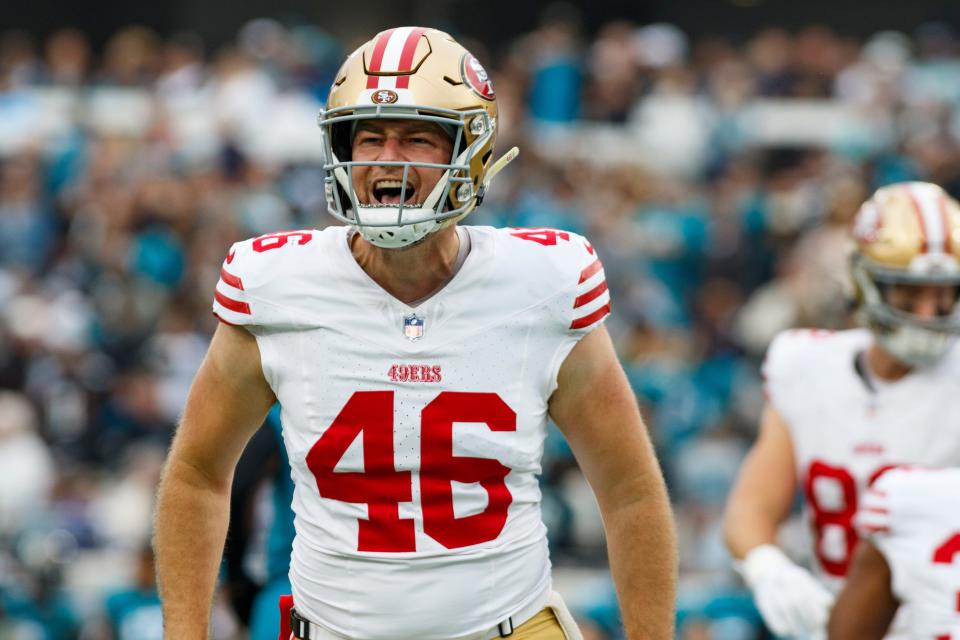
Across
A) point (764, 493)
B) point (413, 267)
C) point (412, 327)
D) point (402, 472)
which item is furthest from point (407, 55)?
point (764, 493)

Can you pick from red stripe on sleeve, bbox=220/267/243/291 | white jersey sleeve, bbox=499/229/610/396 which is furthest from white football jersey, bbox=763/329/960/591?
red stripe on sleeve, bbox=220/267/243/291

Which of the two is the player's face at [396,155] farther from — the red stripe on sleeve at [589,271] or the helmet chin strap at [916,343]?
the helmet chin strap at [916,343]

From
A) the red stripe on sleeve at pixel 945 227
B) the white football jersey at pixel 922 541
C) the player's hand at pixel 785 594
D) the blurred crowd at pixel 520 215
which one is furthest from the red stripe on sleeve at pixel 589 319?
the blurred crowd at pixel 520 215

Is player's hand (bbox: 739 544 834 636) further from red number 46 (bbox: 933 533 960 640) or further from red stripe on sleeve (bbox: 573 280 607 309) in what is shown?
red stripe on sleeve (bbox: 573 280 607 309)

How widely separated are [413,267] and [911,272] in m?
1.69

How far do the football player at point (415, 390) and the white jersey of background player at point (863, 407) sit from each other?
1.24m

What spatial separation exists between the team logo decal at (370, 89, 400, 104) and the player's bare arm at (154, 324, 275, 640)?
0.49m

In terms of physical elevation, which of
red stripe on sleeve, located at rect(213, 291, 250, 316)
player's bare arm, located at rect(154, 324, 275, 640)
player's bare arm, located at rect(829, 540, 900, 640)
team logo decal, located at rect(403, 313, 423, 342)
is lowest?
player's bare arm, located at rect(829, 540, 900, 640)

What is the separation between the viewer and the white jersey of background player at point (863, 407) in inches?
161

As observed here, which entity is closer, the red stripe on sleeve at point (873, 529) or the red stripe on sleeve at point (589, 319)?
the red stripe on sleeve at point (589, 319)

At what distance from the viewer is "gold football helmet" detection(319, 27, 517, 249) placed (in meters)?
2.79

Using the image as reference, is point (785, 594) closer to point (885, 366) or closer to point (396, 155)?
point (885, 366)

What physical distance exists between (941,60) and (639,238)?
115 inches

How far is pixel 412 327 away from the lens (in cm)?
288
